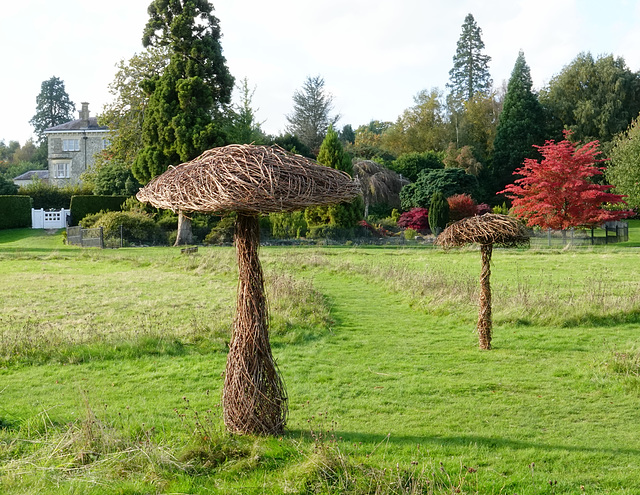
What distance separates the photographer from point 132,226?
2558cm

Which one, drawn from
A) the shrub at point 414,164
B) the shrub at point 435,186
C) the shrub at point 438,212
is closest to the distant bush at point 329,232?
the shrub at point 438,212

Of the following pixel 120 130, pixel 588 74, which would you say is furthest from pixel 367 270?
pixel 588 74

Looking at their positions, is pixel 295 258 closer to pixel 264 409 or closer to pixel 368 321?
pixel 368 321

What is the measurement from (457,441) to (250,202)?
275 cm

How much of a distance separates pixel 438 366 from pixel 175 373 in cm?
334

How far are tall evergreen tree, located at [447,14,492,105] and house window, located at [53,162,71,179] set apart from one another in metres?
36.1

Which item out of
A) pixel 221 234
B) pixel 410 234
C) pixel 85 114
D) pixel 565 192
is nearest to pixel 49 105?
Result: pixel 85 114

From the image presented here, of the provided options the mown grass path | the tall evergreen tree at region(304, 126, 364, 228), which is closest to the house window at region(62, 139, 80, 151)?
the tall evergreen tree at region(304, 126, 364, 228)

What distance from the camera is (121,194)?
1319 inches

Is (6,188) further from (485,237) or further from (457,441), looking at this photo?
(457,441)

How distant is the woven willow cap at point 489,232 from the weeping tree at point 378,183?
2776 centimetres

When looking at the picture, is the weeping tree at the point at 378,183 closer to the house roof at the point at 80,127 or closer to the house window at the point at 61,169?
the house roof at the point at 80,127

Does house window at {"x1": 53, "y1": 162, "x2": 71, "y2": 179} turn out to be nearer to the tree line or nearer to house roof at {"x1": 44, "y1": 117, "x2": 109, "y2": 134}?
house roof at {"x1": 44, "y1": 117, "x2": 109, "y2": 134}

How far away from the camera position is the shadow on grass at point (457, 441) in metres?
4.73
